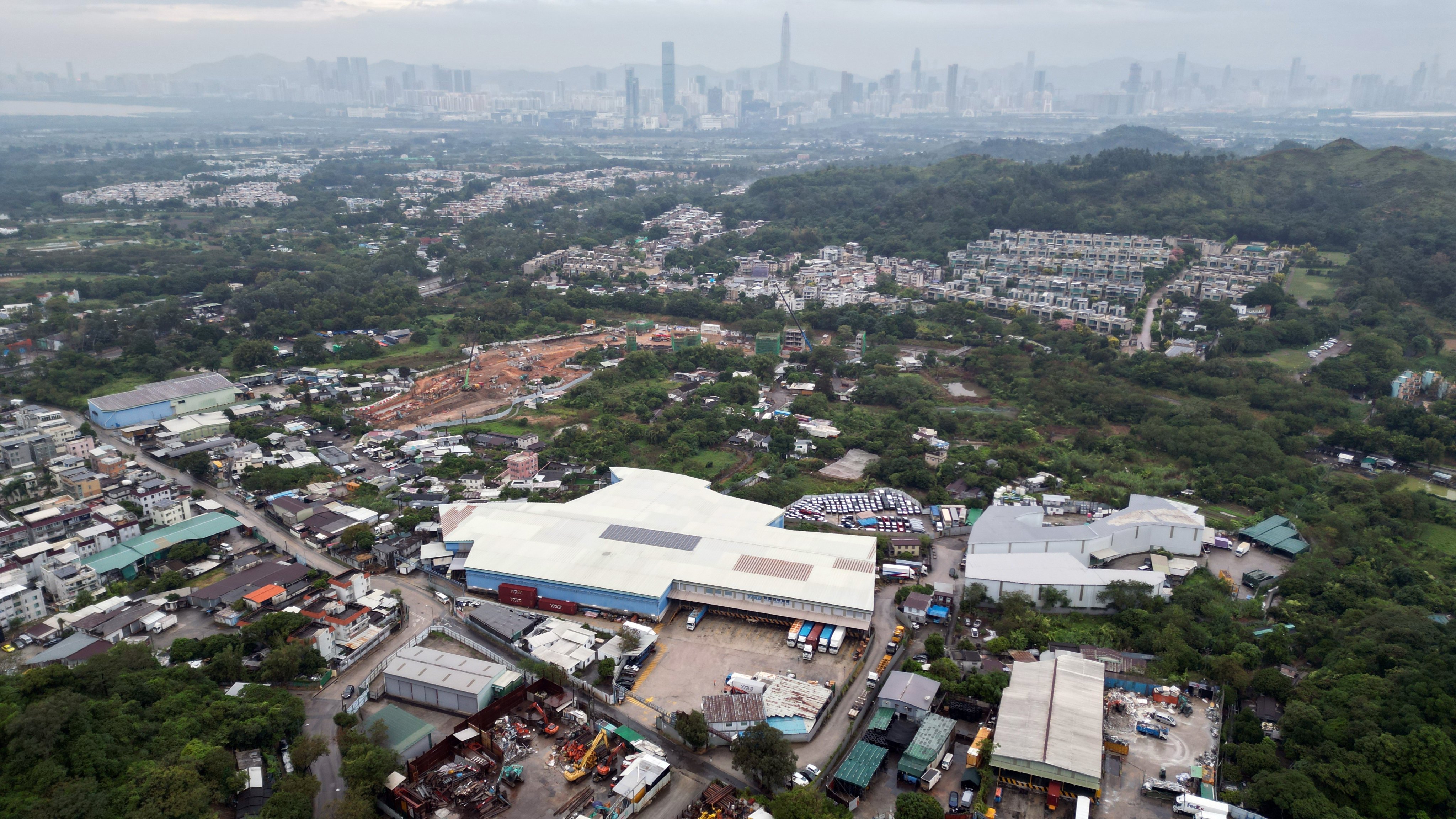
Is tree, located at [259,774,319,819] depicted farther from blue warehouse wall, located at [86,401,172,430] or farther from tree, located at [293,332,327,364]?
tree, located at [293,332,327,364]

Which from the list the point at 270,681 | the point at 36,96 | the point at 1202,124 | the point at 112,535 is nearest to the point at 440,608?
the point at 270,681

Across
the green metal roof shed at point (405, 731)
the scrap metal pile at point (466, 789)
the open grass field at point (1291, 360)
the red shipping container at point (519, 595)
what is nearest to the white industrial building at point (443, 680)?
the green metal roof shed at point (405, 731)

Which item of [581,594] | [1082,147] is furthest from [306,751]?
[1082,147]

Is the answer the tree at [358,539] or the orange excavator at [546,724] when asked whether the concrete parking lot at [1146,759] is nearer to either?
the orange excavator at [546,724]

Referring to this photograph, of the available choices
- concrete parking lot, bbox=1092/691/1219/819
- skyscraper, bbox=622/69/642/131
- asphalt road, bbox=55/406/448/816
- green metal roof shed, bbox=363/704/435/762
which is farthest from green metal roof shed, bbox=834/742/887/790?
skyscraper, bbox=622/69/642/131

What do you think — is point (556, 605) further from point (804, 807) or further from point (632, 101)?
point (632, 101)
